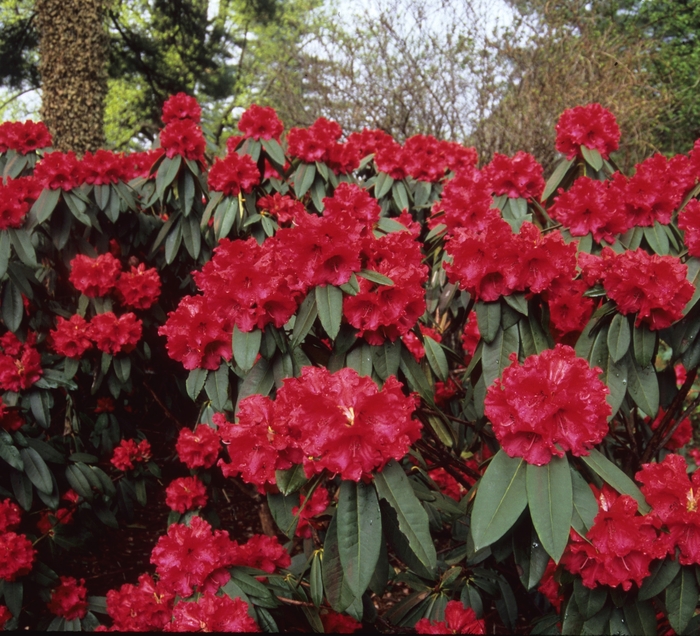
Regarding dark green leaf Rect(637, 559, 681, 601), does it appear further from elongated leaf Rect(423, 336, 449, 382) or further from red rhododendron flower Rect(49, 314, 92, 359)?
red rhododendron flower Rect(49, 314, 92, 359)

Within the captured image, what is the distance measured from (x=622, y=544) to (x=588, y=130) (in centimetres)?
169

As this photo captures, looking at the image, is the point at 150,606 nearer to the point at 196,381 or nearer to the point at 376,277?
the point at 196,381

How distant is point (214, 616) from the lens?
1312mm

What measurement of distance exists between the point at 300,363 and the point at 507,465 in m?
0.54

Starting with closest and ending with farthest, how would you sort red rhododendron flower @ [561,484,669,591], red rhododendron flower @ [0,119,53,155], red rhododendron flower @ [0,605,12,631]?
1. red rhododendron flower @ [561,484,669,591]
2. red rhododendron flower @ [0,605,12,631]
3. red rhododendron flower @ [0,119,53,155]

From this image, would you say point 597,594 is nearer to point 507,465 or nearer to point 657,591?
point 657,591

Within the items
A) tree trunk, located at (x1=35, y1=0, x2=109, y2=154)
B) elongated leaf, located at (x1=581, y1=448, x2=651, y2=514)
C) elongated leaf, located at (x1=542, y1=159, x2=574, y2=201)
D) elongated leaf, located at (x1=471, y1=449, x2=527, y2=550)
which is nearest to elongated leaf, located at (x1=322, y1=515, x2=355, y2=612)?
elongated leaf, located at (x1=471, y1=449, x2=527, y2=550)

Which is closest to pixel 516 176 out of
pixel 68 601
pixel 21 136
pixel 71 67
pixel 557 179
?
pixel 557 179

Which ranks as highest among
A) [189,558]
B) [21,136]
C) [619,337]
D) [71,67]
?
[71,67]

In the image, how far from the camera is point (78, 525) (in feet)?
8.00

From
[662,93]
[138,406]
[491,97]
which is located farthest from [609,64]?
[138,406]

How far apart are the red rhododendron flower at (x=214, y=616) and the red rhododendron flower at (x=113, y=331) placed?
1.24 metres

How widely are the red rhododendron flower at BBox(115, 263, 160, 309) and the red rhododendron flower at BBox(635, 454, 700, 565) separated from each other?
6.67 feet

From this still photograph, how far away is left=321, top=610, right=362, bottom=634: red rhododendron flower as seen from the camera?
162 cm
